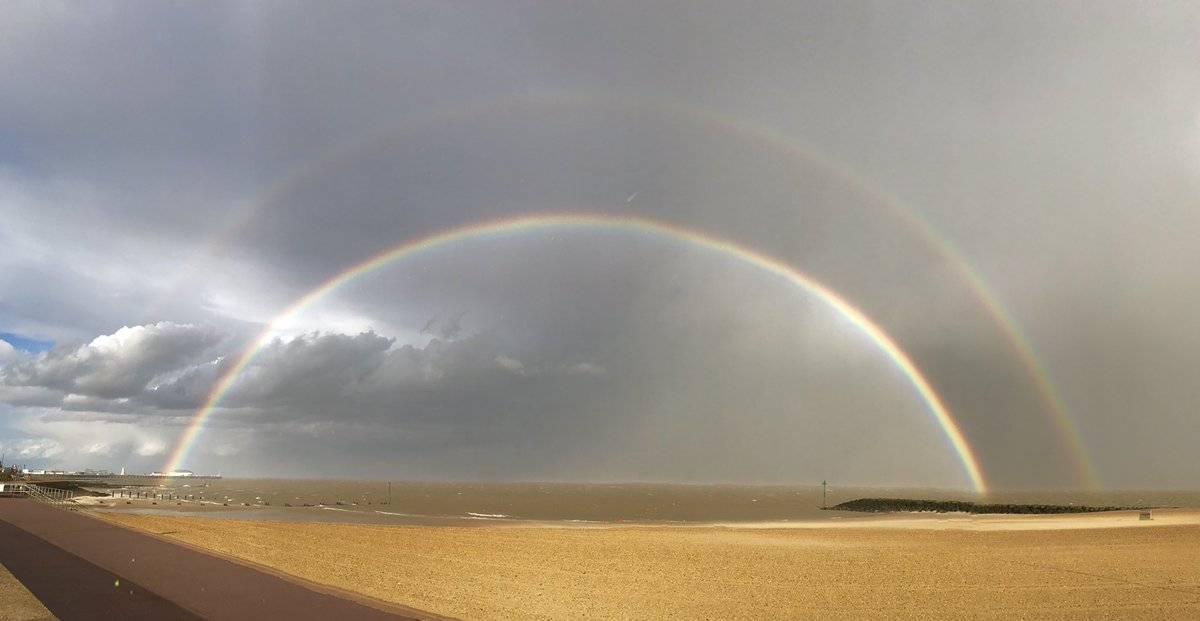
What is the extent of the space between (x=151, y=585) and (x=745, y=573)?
16.6 m

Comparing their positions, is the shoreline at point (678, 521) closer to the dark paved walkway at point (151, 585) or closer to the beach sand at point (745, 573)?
the beach sand at point (745, 573)

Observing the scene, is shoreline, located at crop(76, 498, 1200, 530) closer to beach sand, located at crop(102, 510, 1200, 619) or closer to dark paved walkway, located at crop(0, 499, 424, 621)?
beach sand, located at crop(102, 510, 1200, 619)

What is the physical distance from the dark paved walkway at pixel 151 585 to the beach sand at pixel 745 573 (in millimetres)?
1897

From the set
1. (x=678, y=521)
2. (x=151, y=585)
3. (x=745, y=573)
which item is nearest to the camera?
(x=151, y=585)

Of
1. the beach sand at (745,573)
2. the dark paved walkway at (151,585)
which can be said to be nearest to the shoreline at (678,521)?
the beach sand at (745,573)

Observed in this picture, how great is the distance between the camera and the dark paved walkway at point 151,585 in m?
13.8

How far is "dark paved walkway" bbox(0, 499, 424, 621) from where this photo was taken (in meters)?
13.8

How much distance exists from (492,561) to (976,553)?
767 inches

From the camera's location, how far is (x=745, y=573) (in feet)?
81.2

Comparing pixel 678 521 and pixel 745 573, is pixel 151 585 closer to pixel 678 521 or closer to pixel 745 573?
pixel 745 573

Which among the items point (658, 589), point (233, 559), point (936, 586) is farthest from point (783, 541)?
point (233, 559)

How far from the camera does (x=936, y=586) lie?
70.8 feet

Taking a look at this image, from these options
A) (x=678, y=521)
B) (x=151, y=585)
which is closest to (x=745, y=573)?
(x=151, y=585)

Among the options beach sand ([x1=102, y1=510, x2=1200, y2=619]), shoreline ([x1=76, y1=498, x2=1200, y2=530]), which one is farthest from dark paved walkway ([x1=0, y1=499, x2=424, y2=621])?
shoreline ([x1=76, y1=498, x2=1200, y2=530])
